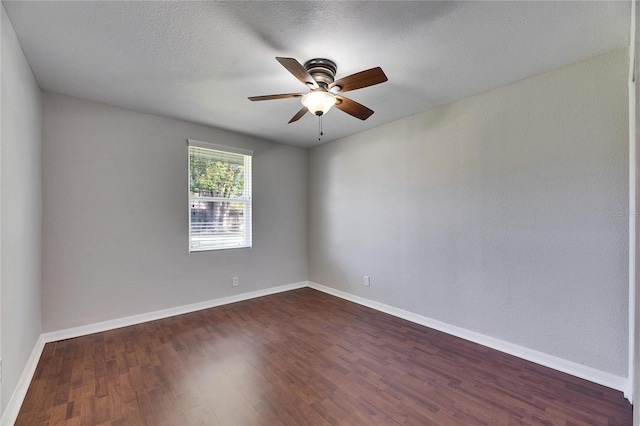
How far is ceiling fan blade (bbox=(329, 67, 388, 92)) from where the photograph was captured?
182 cm

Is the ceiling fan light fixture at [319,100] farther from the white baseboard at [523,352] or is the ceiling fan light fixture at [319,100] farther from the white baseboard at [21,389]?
the white baseboard at [21,389]

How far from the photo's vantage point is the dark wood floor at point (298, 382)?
1.72 meters

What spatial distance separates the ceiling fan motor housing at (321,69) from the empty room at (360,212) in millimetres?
16

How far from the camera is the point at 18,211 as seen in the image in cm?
194

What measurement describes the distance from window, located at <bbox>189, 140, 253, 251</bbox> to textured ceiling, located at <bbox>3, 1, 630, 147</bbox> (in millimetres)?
1066

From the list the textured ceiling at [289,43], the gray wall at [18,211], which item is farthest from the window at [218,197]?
the gray wall at [18,211]

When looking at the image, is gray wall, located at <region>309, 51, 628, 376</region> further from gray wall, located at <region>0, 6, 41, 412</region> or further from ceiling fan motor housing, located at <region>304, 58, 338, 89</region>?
gray wall, located at <region>0, 6, 41, 412</region>

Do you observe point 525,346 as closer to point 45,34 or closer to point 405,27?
point 405,27

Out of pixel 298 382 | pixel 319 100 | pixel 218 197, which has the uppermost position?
pixel 319 100

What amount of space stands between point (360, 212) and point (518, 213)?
190 cm

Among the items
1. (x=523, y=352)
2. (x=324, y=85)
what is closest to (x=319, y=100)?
(x=324, y=85)

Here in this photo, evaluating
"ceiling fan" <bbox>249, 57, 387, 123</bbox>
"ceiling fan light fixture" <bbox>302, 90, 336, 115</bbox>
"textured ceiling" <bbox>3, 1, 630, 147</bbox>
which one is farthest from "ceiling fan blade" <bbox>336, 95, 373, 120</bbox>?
"textured ceiling" <bbox>3, 1, 630, 147</bbox>

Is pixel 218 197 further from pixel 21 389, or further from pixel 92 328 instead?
pixel 21 389

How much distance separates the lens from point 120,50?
79.7 inches
